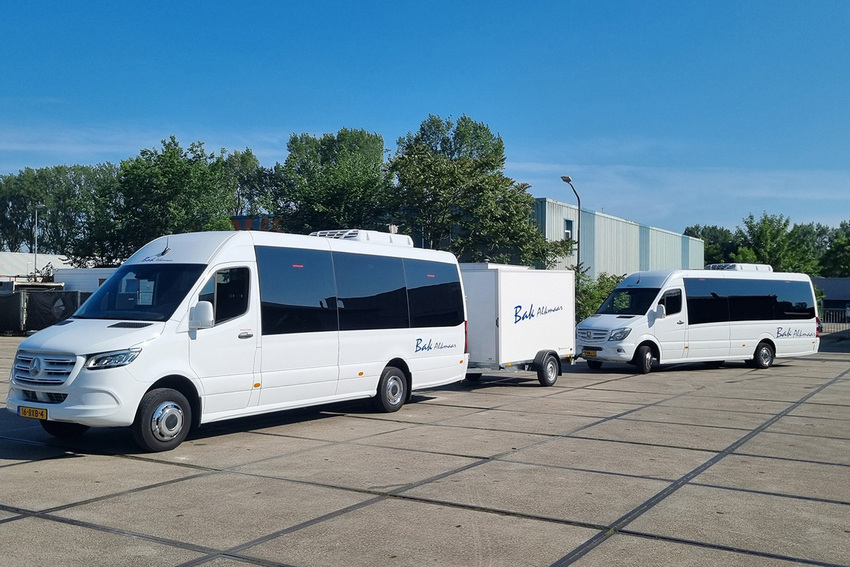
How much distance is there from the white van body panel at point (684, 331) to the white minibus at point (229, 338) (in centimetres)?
850

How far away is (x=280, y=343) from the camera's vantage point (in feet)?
36.0

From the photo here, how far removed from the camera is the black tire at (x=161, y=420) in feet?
30.1

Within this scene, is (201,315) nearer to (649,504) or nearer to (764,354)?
(649,504)

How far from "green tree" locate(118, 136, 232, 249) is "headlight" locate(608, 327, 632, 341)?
3570cm

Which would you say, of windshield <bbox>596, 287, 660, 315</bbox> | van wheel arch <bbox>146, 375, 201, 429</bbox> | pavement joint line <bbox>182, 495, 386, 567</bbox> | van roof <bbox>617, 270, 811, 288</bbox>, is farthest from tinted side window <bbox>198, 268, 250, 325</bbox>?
van roof <bbox>617, 270, 811, 288</bbox>

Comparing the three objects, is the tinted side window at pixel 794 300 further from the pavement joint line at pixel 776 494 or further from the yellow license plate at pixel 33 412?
the yellow license plate at pixel 33 412

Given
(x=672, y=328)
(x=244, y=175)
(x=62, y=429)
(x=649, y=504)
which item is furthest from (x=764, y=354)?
(x=244, y=175)

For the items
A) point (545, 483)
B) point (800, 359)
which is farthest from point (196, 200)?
point (545, 483)

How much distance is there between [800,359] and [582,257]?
19125 mm

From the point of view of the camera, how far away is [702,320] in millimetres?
22375

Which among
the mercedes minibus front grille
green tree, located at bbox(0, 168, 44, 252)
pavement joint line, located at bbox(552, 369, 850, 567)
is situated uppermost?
green tree, located at bbox(0, 168, 44, 252)

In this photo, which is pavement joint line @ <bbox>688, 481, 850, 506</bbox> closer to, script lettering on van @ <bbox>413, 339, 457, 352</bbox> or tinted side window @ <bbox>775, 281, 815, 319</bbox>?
script lettering on van @ <bbox>413, 339, 457, 352</bbox>

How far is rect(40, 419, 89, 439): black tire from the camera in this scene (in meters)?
9.91

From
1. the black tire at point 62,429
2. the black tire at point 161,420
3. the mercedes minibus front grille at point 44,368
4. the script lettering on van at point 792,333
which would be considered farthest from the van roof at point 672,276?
the mercedes minibus front grille at point 44,368
